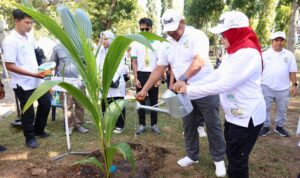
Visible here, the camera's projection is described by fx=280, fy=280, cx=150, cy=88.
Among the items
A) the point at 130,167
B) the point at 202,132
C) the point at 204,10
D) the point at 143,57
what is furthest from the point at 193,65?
the point at 204,10

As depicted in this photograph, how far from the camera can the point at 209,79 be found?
2.79m

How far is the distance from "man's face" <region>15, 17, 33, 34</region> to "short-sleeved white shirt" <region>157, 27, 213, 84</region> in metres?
1.94

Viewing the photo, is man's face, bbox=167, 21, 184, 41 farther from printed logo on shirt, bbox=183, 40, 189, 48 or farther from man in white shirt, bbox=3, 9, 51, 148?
man in white shirt, bbox=3, 9, 51, 148

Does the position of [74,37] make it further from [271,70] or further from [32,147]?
[271,70]

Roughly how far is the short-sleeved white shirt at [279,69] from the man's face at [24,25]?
3.67 meters

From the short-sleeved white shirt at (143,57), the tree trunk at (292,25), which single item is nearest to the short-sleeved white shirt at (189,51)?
the short-sleeved white shirt at (143,57)

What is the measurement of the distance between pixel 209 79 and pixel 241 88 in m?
0.50

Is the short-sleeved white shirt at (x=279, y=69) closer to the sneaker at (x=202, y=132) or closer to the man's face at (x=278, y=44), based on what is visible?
the man's face at (x=278, y=44)

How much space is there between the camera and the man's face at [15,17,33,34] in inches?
146

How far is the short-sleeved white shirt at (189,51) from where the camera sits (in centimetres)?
302

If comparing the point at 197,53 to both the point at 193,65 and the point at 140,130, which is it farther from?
the point at 140,130

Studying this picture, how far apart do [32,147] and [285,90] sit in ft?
13.1

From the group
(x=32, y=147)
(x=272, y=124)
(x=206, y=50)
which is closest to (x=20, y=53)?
(x=32, y=147)

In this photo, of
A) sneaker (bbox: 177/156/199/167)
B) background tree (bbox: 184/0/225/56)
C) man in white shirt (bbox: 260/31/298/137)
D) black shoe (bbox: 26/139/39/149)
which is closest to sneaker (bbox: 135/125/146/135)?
sneaker (bbox: 177/156/199/167)
